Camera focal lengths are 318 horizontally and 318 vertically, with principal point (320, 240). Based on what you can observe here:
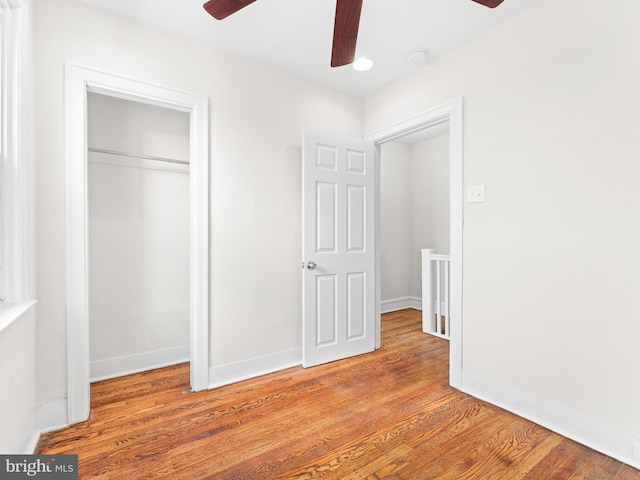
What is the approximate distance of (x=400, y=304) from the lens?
4.96 meters

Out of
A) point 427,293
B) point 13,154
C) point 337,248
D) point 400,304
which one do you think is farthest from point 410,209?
point 13,154

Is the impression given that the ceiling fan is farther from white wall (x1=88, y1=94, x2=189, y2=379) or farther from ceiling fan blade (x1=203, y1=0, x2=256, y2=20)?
white wall (x1=88, y1=94, x2=189, y2=379)

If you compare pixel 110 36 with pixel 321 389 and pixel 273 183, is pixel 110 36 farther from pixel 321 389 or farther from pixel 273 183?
pixel 321 389

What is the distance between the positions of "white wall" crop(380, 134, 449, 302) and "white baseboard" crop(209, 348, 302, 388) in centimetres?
225

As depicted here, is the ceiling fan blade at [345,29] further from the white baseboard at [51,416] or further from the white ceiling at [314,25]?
the white baseboard at [51,416]

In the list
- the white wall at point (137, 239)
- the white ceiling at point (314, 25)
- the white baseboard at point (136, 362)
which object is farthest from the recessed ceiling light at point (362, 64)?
the white baseboard at point (136, 362)

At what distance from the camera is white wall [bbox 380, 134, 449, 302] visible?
186 inches

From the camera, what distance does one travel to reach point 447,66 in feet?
8.13

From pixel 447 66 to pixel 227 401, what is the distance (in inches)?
118

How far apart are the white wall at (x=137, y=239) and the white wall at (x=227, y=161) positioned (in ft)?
1.95

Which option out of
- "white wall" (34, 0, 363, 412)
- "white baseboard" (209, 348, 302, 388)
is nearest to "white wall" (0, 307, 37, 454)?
"white wall" (34, 0, 363, 412)

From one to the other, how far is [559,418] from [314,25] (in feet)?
9.63

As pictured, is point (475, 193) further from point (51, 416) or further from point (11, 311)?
point (51, 416)

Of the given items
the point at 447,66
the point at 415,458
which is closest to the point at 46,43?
the point at 447,66
